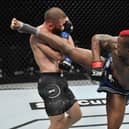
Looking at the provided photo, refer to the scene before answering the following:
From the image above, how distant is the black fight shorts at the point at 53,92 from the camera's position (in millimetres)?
3635

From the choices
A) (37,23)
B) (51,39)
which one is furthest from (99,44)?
(37,23)

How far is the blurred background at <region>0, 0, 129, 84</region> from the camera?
6.64 meters

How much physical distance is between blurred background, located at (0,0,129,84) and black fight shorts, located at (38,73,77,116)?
298cm

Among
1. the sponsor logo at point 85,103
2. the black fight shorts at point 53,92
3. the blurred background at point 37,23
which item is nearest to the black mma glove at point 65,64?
the black fight shorts at point 53,92

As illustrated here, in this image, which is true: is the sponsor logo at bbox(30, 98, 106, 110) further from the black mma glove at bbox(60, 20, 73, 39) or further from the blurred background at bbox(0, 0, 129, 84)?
the black mma glove at bbox(60, 20, 73, 39)

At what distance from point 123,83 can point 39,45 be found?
0.69 metres

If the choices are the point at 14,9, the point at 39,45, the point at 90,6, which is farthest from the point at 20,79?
the point at 39,45

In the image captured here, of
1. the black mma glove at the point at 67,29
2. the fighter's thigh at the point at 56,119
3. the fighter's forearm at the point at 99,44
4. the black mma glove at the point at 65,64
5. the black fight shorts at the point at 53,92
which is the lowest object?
the fighter's thigh at the point at 56,119

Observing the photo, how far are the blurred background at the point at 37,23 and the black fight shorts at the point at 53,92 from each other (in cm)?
298

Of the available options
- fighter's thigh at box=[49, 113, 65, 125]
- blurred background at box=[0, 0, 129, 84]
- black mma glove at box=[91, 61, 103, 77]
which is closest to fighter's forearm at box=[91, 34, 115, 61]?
black mma glove at box=[91, 61, 103, 77]

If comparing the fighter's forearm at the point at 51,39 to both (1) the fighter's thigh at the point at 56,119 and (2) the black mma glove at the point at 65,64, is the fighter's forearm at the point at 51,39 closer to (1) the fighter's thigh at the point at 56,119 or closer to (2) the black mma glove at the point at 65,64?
(2) the black mma glove at the point at 65,64

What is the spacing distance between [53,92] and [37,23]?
3.16 meters

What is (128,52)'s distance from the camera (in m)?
3.44

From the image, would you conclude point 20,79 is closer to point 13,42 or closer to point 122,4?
point 13,42
